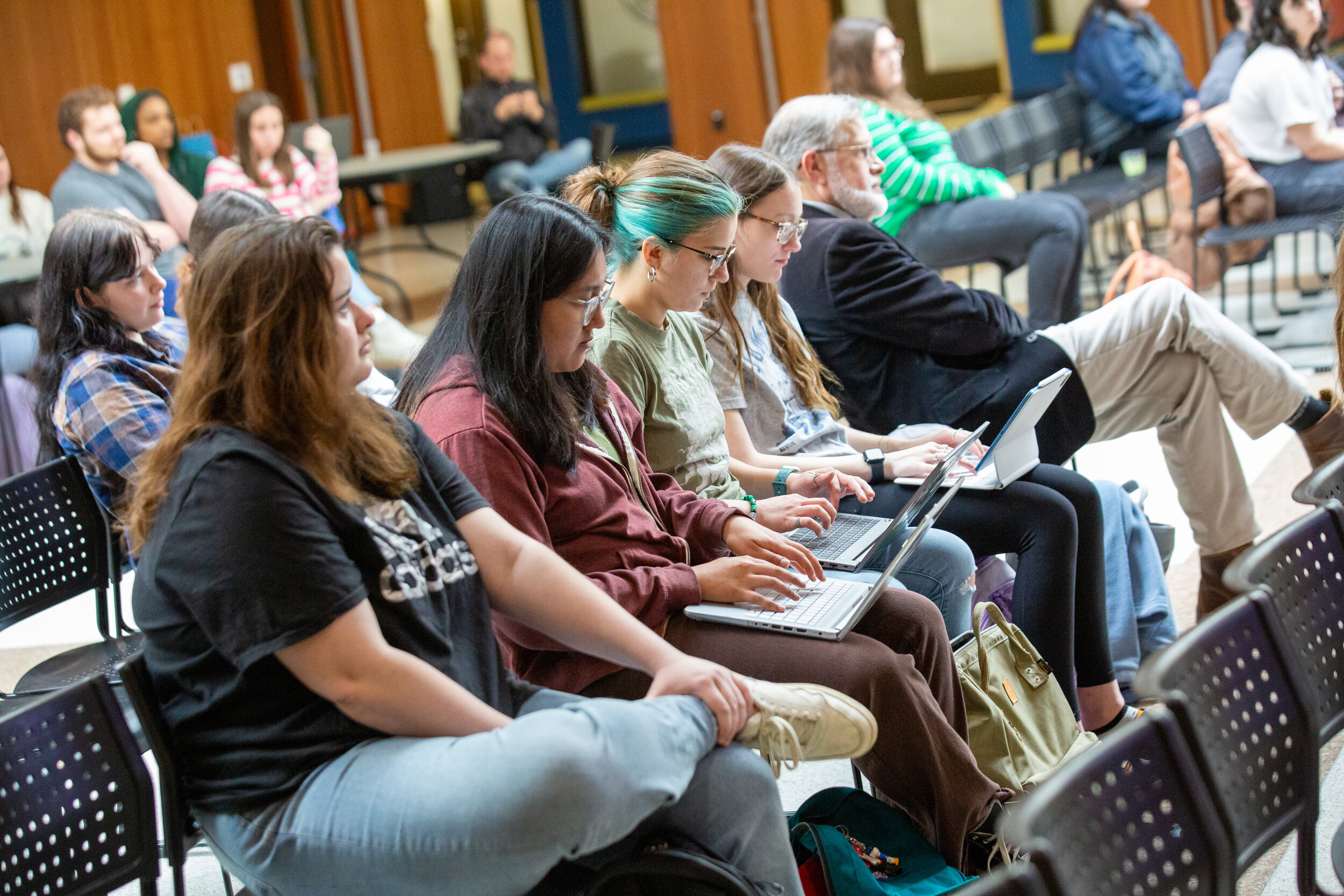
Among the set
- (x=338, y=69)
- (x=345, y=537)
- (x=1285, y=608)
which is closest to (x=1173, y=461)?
(x=1285, y=608)

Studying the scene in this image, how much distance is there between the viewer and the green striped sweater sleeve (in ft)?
14.1

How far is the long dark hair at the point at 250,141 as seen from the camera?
229 inches

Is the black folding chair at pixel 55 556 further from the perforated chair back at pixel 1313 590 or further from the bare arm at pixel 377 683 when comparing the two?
the perforated chair back at pixel 1313 590

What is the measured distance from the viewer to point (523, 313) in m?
1.79

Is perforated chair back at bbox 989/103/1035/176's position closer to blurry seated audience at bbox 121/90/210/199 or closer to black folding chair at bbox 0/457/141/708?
blurry seated audience at bbox 121/90/210/199

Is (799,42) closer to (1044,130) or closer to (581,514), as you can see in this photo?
(1044,130)

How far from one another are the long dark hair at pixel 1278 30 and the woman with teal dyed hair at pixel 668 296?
354 centimetres

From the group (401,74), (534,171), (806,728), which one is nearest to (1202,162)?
(806,728)

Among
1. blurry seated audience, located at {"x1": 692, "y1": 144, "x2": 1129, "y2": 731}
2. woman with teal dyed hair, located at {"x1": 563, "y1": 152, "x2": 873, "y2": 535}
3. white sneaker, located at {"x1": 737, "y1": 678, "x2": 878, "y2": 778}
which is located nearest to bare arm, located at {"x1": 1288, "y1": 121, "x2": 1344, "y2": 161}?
blurry seated audience, located at {"x1": 692, "y1": 144, "x2": 1129, "y2": 731}

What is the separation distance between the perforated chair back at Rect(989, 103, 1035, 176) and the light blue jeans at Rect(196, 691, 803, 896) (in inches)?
185

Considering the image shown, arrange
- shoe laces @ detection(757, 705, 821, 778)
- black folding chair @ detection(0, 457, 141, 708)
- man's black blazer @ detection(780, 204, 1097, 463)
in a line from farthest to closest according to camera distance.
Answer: man's black blazer @ detection(780, 204, 1097, 463) < black folding chair @ detection(0, 457, 141, 708) < shoe laces @ detection(757, 705, 821, 778)

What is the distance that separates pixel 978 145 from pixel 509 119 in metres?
3.88

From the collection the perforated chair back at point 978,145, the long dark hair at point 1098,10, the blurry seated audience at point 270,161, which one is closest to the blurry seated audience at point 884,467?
the perforated chair back at point 978,145

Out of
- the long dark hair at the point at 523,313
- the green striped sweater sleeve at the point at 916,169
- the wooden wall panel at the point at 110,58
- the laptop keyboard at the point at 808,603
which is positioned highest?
the wooden wall panel at the point at 110,58
